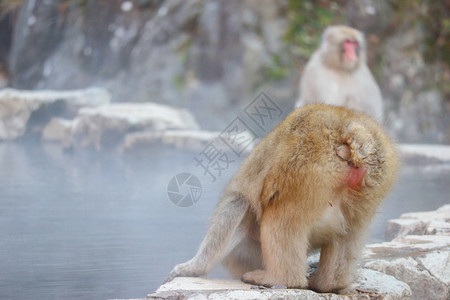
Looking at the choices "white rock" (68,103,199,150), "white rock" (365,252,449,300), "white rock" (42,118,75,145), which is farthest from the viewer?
"white rock" (42,118,75,145)

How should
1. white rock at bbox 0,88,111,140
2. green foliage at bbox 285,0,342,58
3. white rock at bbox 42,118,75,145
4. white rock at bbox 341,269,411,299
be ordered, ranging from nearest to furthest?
white rock at bbox 341,269,411,299 < white rock at bbox 42,118,75,145 < white rock at bbox 0,88,111,140 < green foliage at bbox 285,0,342,58

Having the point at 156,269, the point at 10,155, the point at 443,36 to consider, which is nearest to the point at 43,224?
the point at 156,269

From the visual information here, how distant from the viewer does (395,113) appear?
32.5 ft

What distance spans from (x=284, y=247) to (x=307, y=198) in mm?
192

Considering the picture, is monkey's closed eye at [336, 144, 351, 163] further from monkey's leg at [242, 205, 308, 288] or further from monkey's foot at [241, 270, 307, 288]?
monkey's foot at [241, 270, 307, 288]

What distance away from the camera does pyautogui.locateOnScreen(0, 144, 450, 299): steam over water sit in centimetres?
274

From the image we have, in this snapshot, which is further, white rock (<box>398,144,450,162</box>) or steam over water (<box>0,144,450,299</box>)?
white rock (<box>398,144,450,162</box>)

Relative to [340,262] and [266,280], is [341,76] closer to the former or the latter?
[340,262]

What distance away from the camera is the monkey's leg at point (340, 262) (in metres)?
2.39

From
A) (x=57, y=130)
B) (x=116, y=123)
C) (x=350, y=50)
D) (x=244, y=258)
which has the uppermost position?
(x=350, y=50)

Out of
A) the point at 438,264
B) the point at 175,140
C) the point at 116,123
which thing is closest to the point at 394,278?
the point at 438,264

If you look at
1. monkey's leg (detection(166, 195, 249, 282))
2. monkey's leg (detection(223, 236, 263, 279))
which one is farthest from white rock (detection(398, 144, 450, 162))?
monkey's leg (detection(166, 195, 249, 282))

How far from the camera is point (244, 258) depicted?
2.59 metres

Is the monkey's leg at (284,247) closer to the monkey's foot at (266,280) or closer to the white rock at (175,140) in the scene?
the monkey's foot at (266,280)
